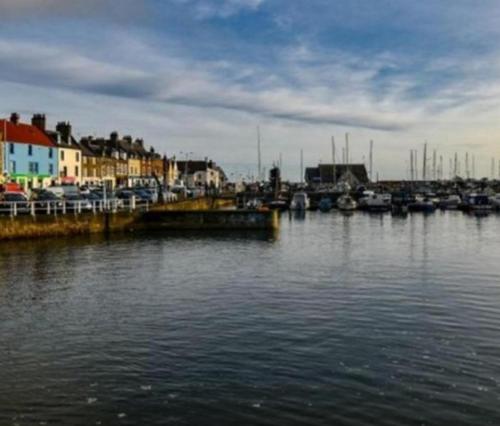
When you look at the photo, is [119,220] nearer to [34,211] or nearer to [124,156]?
[34,211]

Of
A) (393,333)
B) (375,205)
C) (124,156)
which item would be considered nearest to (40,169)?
(124,156)

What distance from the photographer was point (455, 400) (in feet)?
39.0

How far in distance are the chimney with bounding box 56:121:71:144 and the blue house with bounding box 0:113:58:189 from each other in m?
6.45

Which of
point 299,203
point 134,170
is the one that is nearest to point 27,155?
point 299,203

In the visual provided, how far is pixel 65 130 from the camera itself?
315 feet

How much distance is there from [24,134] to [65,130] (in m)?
14.5

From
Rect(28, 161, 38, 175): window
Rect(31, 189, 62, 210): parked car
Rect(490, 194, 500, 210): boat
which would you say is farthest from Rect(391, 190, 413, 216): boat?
Rect(28, 161, 38, 175): window

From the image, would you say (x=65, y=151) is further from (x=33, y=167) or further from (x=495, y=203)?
(x=495, y=203)

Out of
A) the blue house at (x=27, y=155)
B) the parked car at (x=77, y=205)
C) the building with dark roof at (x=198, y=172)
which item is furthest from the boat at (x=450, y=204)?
the building with dark roof at (x=198, y=172)

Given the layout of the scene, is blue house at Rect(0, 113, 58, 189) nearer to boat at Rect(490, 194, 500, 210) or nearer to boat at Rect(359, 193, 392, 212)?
boat at Rect(359, 193, 392, 212)

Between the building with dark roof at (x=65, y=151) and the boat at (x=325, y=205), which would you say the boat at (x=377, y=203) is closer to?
the boat at (x=325, y=205)

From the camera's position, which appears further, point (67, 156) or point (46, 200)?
point (67, 156)

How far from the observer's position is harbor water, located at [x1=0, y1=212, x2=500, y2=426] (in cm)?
1154

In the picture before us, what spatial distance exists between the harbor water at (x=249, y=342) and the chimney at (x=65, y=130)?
217ft
